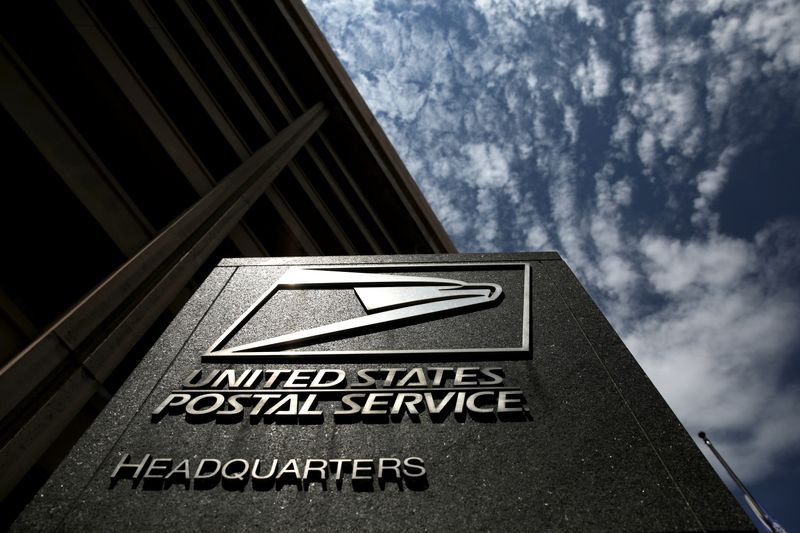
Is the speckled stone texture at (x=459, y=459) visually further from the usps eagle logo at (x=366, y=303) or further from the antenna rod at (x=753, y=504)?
the antenna rod at (x=753, y=504)

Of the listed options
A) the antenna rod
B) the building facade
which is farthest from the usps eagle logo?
the antenna rod

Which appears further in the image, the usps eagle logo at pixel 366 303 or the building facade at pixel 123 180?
the building facade at pixel 123 180

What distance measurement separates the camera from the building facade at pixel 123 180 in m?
4.87

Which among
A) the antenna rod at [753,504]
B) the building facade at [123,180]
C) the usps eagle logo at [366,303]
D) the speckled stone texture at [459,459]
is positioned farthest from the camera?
the antenna rod at [753,504]

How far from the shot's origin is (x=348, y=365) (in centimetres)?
369

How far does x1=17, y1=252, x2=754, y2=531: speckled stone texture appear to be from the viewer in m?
2.51

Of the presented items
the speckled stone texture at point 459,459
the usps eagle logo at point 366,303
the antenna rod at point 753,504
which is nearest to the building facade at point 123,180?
the speckled stone texture at point 459,459

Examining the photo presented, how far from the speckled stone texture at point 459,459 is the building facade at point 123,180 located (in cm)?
166

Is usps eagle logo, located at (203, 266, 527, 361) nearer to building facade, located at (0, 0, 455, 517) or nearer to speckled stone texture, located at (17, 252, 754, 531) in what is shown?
speckled stone texture, located at (17, 252, 754, 531)

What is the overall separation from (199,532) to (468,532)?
1.38 meters

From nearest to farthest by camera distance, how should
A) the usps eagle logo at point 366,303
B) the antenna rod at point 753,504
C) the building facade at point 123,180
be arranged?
the usps eagle logo at point 366,303, the building facade at point 123,180, the antenna rod at point 753,504

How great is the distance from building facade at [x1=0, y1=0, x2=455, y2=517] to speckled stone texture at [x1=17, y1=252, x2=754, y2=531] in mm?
1660

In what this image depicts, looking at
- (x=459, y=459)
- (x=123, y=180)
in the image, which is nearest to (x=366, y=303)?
(x=459, y=459)

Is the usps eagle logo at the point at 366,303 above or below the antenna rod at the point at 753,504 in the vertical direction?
below
